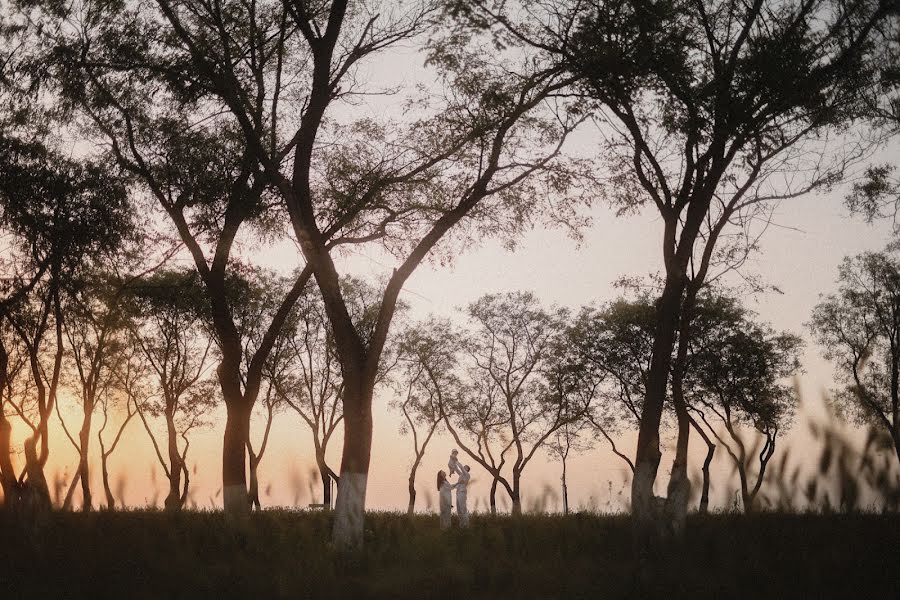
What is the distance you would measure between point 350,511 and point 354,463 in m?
0.88

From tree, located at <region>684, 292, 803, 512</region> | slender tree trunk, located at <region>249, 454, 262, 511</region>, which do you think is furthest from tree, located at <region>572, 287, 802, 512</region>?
slender tree trunk, located at <region>249, 454, 262, 511</region>

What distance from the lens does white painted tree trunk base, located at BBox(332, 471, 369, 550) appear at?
1319 centimetres

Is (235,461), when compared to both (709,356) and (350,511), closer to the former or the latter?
(350,511)

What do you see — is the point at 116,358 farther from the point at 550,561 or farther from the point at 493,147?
the point at 550,561

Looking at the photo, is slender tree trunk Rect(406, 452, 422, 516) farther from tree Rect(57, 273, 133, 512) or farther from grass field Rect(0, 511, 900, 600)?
grass field Rect(0, 511, 900, 600)

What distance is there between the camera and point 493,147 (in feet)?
53.8

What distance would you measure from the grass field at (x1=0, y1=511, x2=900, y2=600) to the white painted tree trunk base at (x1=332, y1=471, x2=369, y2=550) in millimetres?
389

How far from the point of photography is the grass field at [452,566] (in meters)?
8.34

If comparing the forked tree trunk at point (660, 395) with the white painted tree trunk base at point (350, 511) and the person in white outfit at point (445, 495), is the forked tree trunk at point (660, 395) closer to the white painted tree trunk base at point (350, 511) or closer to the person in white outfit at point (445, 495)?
the white painted tree trunk base at point (350, 511)

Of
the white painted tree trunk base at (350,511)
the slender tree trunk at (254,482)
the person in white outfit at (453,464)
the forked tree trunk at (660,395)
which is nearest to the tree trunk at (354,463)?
the white painted tree trunk base at (350,511)

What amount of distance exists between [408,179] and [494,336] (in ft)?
91.2

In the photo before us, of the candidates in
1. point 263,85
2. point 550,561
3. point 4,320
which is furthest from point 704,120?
point 4,320

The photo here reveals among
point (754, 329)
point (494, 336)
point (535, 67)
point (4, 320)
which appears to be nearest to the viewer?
point (535, 67)

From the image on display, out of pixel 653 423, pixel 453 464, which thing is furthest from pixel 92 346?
pixel 653 423
